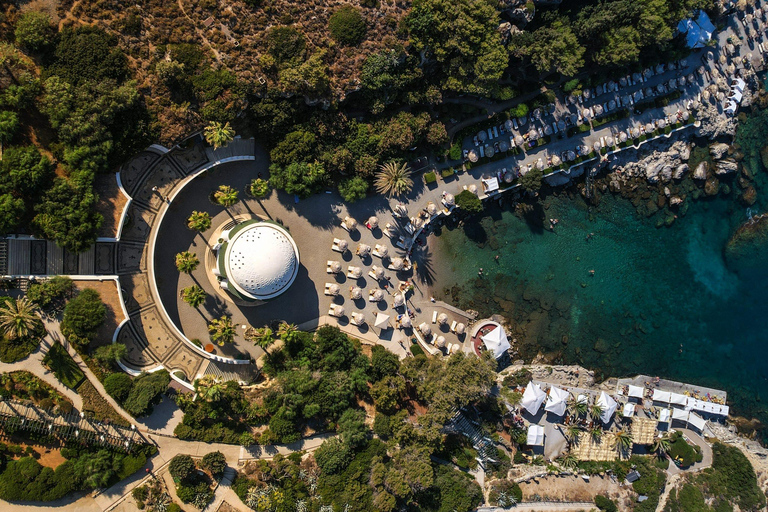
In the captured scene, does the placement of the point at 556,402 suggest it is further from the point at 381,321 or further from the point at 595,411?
the point at 381,321

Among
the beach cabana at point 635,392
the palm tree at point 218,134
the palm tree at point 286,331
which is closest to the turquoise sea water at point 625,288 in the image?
the beach cabana at point 635,392

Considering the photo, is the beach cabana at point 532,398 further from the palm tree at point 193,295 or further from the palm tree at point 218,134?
the palm tree at point 218,134

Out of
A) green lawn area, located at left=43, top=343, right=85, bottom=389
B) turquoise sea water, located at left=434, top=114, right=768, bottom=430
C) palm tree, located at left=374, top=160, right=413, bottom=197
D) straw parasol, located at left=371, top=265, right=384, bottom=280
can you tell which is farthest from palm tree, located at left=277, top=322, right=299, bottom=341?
green lawn area, located at left=43, top=343, right=85, bottom=389

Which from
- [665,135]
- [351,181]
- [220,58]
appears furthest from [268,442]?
[665,135]

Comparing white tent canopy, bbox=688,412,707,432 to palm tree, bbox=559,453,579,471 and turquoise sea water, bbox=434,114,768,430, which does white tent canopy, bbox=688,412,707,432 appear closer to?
turquoise sea water, bbox=434,114,768,430

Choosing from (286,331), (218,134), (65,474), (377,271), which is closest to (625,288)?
(377,271)

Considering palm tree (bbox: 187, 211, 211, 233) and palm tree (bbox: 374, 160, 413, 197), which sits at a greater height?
palm tree (bbox: 374, 160, 413, 197)

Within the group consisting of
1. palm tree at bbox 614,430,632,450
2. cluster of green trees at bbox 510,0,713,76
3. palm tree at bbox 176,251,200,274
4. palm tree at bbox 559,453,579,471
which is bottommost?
palm tree at bbox 559,453,579,471

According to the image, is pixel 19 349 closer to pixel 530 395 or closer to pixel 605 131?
pixel 530 395

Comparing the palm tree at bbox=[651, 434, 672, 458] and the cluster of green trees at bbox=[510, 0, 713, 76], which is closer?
the cluster of green trees at bbox=[510, 0, 713, 76]
